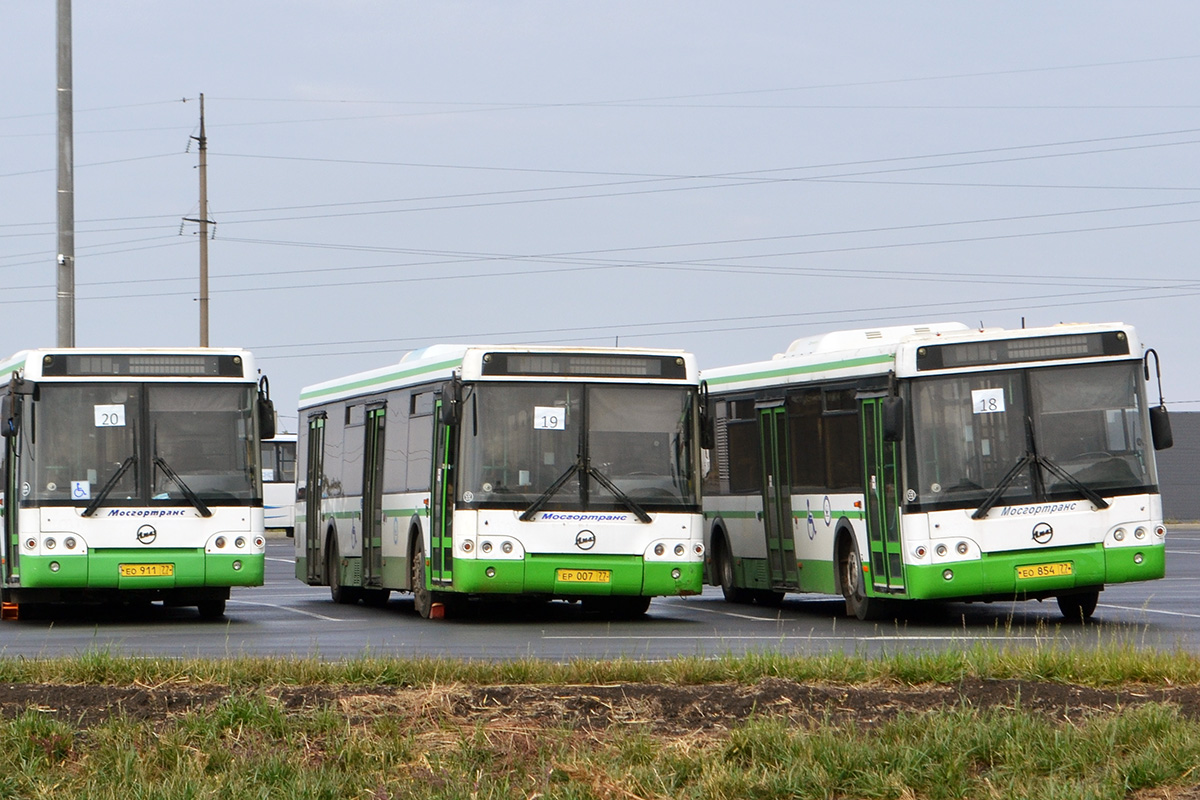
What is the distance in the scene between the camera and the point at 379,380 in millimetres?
24016

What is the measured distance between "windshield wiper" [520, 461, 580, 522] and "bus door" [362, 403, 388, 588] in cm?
362

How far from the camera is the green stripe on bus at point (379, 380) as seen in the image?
21427 mm

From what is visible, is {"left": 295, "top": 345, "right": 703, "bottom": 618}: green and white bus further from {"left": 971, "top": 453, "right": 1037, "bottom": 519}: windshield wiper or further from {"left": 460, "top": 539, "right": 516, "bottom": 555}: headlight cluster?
{"left": 971, "top": 453, "right": 1037, "bottom": 519}: windshield wiper

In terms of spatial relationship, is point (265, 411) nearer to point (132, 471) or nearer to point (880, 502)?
A: point (132, 471)

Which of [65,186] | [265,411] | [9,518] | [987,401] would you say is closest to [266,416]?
[265,411]

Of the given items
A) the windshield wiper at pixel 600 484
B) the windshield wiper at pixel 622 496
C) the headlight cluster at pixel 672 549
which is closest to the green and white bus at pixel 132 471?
the windshield wiper at pixel 600 484

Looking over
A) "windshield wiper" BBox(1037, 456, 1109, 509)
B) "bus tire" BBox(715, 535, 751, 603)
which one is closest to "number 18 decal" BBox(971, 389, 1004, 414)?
"windshield wiper" BBox(1037, 456, 1109, 509)

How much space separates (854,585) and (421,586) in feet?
15.4

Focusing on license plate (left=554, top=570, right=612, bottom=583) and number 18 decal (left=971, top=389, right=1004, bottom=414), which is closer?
number 18 decal (left=971, top=389, right=1004, bottom=414)

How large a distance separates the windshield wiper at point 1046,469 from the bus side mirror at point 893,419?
1.04m

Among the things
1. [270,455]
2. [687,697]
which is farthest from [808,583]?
[270,455]

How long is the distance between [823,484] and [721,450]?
3278mm

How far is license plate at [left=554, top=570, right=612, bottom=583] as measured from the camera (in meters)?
20.4

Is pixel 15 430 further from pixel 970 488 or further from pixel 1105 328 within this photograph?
pixel 1105 328
